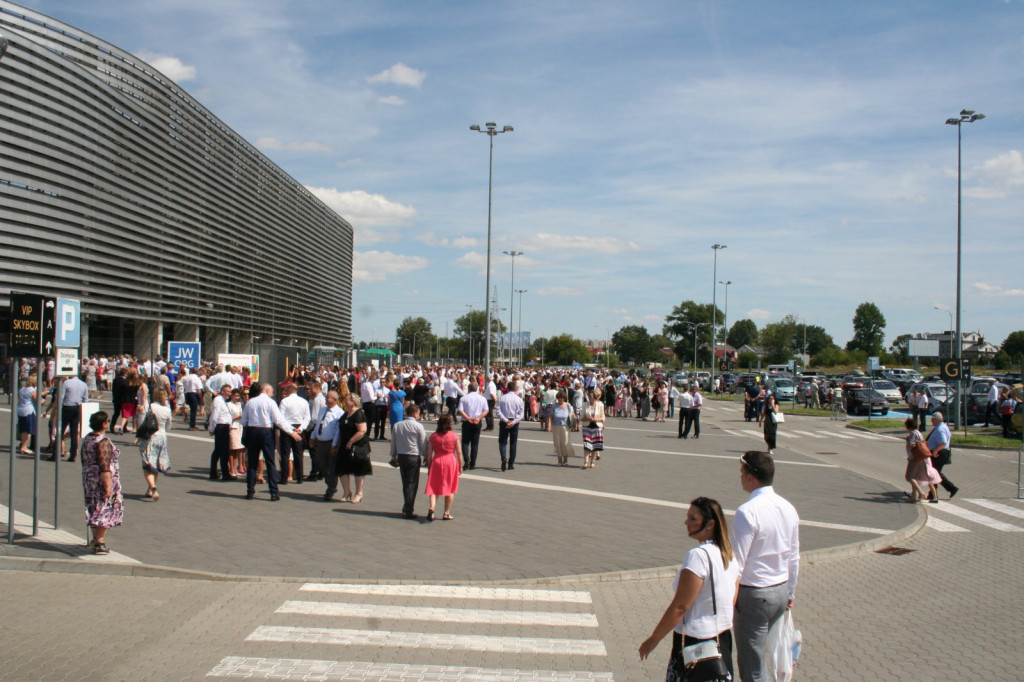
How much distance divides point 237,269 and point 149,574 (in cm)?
7011

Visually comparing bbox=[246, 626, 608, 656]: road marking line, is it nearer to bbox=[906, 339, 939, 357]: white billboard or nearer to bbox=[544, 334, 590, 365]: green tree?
bbox=[906, 339, 939, 357]: white billboard

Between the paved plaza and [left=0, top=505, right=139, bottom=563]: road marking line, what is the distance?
0.15 ft

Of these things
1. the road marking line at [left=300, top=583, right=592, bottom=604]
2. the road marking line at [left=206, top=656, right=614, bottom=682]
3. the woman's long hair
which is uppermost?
the woman's long hair

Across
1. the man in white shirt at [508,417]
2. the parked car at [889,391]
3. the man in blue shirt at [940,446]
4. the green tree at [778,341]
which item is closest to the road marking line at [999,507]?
the man in blue shirt at [940,446]

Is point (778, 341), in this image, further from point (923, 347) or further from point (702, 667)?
point (702, 667)

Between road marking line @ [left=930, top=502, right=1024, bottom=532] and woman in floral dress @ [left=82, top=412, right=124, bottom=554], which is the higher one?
woman in floral dress @ [left=82, top=412, right=124, bottom=554]

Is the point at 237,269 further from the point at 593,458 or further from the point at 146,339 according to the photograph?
the point at 593,458

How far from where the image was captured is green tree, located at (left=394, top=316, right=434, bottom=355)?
15038cm

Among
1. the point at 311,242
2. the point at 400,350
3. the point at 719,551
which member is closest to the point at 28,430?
the point at 719,551

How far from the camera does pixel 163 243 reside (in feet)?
192

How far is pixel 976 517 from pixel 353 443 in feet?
33.8

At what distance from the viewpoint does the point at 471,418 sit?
612 inches

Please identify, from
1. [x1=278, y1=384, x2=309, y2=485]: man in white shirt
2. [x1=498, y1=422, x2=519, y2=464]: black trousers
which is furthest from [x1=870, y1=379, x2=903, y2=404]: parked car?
[x1=278, y1=384, x2=309, y2=485]: man in white shirt

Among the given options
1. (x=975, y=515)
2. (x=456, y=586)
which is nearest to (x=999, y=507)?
(x=975, y=515)
